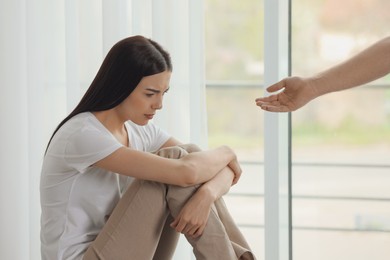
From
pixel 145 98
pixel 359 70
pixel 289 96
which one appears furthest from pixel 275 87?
pixel 145 98

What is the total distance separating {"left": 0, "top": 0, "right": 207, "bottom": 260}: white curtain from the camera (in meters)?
2.73

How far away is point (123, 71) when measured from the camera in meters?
2.15

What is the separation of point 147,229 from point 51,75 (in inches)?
42.6

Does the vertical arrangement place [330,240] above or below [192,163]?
below

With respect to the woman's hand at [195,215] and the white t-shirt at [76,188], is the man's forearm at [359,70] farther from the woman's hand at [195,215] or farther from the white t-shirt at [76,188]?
the white t-shirt at [76,188]

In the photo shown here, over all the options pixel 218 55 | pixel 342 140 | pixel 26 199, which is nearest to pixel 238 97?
pixel 218 55

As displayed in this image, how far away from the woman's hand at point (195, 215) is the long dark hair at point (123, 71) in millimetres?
363

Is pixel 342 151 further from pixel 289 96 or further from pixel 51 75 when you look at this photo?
pixel 51 75

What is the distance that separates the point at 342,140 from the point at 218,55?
84.0 inches

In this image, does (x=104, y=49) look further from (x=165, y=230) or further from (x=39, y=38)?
(x=165, y=230)

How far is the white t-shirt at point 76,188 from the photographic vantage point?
209 centimetres

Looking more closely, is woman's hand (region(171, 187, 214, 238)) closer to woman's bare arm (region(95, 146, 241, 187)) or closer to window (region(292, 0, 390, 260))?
woman's bare arm (region(95, 146, 241, 187))

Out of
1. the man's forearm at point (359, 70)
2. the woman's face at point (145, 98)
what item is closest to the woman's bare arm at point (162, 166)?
the woman's face at point (145, 98)

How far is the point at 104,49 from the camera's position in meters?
2.79
